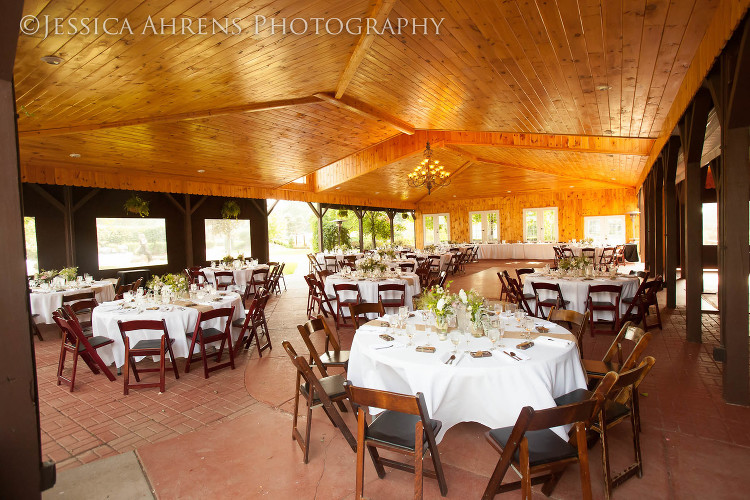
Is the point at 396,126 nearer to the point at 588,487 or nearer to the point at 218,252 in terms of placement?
the point at 218,252

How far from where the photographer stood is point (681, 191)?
12367 millimetres

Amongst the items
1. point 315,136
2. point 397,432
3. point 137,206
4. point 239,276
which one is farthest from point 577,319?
point 137,206

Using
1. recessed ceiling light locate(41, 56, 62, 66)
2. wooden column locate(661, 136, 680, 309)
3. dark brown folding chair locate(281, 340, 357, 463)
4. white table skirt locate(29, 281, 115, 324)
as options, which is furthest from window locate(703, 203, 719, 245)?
white table skirt locate(29, 281, 115, 324)

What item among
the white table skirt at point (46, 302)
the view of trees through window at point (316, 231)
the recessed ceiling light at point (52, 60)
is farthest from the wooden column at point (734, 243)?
the view of trees through window at point (316, 231)

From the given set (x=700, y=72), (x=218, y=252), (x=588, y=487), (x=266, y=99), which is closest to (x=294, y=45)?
(x=266, y=99)

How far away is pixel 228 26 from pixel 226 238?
10.3 metres

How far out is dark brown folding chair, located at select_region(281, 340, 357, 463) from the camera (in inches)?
102

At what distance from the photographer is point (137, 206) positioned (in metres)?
10.7

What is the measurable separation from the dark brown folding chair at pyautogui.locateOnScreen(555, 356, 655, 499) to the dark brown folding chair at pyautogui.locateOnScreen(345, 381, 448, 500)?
943 millimetres

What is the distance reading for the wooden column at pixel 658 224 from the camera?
880 cm

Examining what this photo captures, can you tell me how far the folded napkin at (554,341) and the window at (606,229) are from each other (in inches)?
641

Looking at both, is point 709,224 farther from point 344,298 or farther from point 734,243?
point 344,298

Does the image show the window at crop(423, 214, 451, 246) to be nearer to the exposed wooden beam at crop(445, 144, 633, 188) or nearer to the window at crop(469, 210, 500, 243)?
the window at crop(469, 210, 500, 243)

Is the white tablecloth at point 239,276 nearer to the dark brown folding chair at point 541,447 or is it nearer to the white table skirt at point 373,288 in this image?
the white table skirt at point 373,288
